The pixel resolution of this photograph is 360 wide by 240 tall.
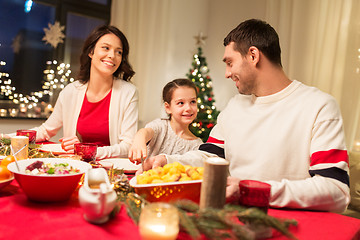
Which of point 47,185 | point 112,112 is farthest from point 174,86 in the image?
point 47,185

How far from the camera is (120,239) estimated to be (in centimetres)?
80

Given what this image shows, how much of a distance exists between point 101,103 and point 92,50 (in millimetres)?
437

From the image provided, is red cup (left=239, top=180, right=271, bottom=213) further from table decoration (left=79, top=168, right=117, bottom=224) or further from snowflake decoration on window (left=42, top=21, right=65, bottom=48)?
snowflake decoration on window (left=42, top=21, right=65, bottom=48)

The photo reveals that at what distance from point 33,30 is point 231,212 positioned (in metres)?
4.14

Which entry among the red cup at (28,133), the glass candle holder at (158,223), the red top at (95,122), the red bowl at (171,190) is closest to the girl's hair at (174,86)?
the red top at (95,122)

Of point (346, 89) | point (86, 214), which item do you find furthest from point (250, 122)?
point (346, 89)

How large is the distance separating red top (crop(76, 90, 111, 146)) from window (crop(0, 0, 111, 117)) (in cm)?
199

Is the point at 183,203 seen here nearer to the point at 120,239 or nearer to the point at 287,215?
the point at 120,239

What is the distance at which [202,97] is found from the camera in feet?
16.6

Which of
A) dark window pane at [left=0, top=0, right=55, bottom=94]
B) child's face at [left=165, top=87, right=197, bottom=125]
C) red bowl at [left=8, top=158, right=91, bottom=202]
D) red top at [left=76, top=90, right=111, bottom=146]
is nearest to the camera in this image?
red bowl at [left=8, top=158, right=91, bottom=202]

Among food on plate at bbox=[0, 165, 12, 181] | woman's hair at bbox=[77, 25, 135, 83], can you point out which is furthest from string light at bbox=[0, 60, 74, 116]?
food on plate at bbox=[0, 165, 12, 181]

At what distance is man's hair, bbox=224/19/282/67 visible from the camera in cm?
155

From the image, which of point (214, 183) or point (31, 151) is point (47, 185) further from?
point (31, 151)

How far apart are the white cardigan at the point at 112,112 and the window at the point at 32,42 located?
5.91 feet
